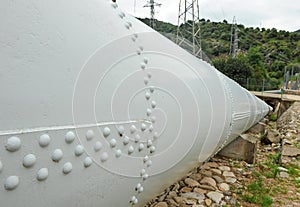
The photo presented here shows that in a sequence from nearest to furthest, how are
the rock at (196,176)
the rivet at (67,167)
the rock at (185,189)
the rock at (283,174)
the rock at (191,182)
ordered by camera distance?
the rivet at (67,167) < the rock at (185,189) < the rock at (191,182) < the rock at (196,176) < the rock at (283,174)

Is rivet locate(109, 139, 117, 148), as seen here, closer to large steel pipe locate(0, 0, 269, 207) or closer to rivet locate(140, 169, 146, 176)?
large steel pipe locate(0, 0, 269, 207)

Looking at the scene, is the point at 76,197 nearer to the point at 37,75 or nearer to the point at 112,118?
the point at 112,118

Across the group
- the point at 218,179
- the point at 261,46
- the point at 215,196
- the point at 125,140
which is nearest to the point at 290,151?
the point at 218,179

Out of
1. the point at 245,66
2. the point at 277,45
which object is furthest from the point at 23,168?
the point at 277,45

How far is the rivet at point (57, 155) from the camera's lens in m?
0.68

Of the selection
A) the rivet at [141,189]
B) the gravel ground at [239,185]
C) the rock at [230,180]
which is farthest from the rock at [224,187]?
the rivet at [141,189]

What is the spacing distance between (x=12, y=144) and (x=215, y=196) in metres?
2.48

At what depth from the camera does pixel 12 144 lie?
1.92 ft

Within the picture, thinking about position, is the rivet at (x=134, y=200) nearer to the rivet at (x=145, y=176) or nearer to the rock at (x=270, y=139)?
the rivet at (x=145, y=176)

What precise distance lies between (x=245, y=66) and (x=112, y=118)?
27145 millimetres

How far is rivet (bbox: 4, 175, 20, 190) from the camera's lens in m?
0.59

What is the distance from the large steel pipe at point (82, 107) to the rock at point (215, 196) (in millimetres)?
1467

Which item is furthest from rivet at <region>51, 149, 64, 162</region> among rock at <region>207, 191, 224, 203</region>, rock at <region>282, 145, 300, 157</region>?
rock at <region>282, 145, 300, 157</region>

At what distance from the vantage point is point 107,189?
3.00ft
